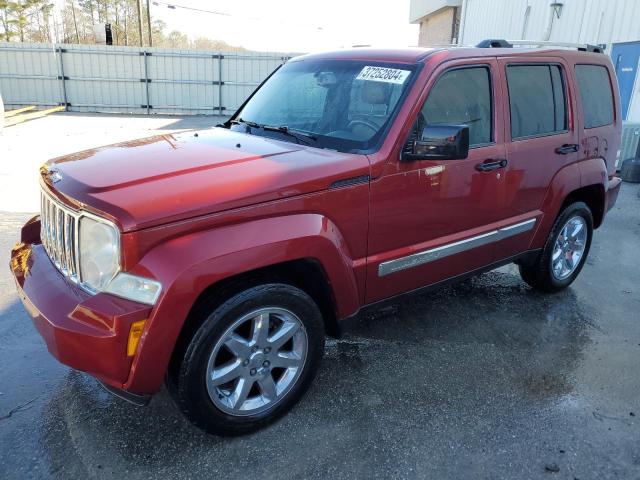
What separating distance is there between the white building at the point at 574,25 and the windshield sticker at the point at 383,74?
8.37 meters

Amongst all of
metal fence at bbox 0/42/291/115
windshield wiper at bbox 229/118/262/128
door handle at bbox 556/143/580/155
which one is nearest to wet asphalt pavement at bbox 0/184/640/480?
door handle at bbox 556/143/580/155

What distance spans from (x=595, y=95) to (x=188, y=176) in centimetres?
360

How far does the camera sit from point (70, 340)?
226 cm

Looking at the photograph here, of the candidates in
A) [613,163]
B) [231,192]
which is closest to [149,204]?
[231,192]

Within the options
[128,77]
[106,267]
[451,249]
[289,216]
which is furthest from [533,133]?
[128,77]

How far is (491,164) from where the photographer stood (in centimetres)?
346

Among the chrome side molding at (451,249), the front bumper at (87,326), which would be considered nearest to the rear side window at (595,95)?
the chrome side molding at (451,249)

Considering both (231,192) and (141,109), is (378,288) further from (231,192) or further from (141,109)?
(141,109)

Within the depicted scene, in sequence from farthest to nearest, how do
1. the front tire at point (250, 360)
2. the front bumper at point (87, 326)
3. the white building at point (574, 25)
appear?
the white building at point (574, 25) → the front tire at point (250, 360) → the front bumper at point (87, 326)

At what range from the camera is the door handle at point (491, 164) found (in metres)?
3.40

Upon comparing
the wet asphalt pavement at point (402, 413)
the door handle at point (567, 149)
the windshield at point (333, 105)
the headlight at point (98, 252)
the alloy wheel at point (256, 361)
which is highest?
the windshield at point (333, 105)

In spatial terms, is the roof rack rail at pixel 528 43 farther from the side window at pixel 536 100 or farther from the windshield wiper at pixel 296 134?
the windshield wiper at pixel 296 134

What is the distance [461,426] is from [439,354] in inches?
30.6

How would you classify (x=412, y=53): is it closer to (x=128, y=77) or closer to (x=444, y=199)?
(x=444, y=199)
